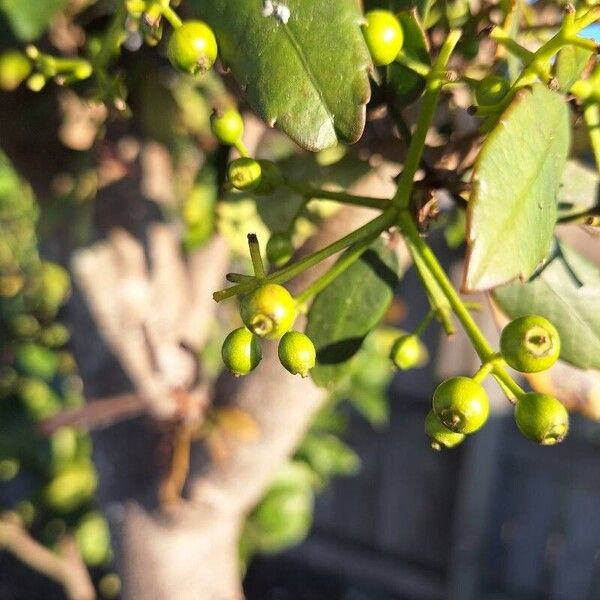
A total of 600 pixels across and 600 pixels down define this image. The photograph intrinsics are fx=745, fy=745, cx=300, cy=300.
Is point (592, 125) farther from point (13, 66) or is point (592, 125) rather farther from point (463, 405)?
point (13, 66)

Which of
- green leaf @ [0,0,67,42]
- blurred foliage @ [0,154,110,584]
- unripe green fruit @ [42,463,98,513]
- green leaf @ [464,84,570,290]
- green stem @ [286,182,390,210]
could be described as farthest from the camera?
unripe green fruit @ [42,463,98,513]

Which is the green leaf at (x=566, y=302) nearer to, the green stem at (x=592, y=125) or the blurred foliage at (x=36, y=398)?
the green stem at (x=592, y=125)

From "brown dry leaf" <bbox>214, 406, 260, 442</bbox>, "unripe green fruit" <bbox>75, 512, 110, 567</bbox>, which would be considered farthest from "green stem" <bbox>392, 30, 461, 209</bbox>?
"unripe green fruit" <bbox>75, 512, 110, 567</bbox>

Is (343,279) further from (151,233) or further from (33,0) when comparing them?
(151,233)

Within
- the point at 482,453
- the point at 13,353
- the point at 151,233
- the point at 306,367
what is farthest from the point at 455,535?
the point at 306,367

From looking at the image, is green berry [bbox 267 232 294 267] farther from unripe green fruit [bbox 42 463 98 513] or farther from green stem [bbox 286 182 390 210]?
unripe green fruit [bbox 42 463 98 513]

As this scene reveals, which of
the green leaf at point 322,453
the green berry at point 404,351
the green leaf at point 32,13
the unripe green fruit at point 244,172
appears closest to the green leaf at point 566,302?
the green berry at point 404,351
